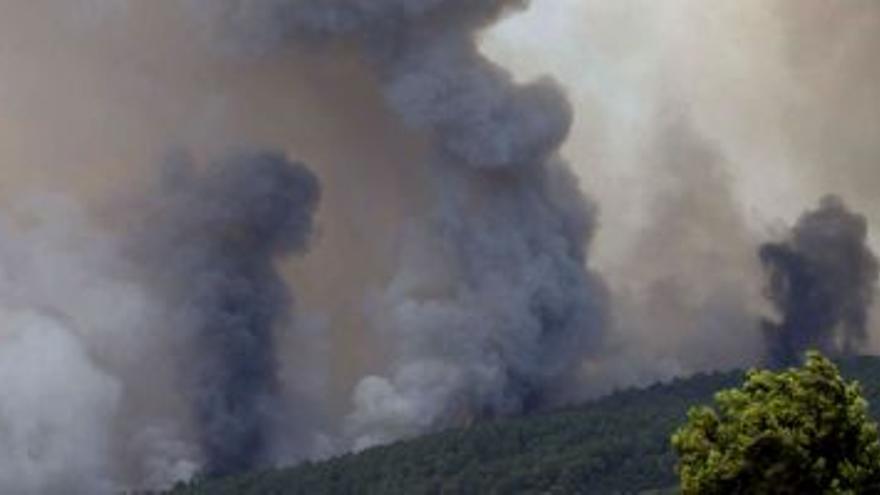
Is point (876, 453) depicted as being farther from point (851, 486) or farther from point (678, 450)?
point (678, 450)

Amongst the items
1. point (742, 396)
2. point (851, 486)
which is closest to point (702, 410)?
point (742, 396)

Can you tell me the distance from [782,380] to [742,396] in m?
0.83

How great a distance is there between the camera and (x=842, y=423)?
119 ft

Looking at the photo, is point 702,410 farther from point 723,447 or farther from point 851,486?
point 851,486

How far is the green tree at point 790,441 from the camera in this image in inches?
1404

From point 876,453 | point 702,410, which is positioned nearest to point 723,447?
point 702,410

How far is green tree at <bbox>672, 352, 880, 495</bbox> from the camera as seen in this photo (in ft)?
117

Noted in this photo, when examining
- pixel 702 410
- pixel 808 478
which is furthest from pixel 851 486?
pixel 702 410

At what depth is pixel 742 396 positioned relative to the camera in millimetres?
36000

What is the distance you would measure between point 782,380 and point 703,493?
8.84 ft

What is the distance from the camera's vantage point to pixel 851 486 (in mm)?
35875

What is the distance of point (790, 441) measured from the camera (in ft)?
116

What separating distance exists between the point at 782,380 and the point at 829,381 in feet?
3.01

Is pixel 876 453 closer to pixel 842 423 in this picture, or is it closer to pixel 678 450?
pixel 842 423
